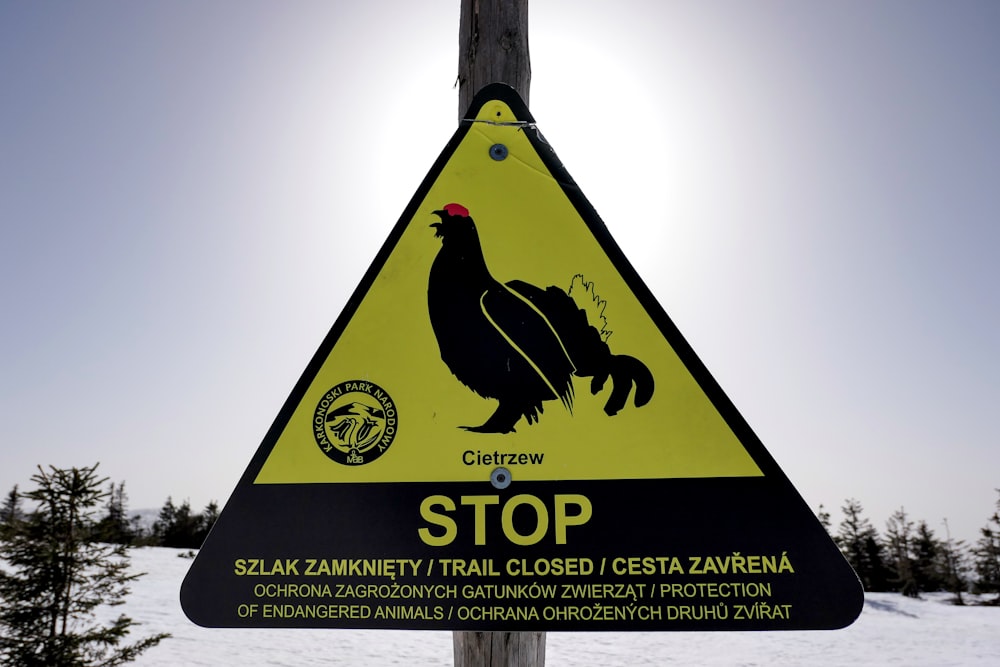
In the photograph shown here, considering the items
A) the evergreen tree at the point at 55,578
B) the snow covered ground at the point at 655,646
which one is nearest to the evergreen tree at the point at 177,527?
the snow covered ground at the point at 655,646

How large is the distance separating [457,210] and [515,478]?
0.72m

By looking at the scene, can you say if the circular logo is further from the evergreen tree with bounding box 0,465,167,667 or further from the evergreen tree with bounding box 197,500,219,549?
the evergreen tree with bounding box 197,500,219,549

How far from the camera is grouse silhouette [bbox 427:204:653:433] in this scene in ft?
4.75

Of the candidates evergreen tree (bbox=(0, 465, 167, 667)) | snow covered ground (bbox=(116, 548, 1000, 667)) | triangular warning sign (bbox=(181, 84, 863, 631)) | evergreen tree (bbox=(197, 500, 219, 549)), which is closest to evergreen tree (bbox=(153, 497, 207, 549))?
evergreen tree (bbox=(197, 500, 219, 549))

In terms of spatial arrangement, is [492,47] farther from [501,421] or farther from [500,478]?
[500,478]

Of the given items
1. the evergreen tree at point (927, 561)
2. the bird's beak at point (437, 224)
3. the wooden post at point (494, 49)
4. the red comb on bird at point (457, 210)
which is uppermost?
the evergreen tree at point (927, 561)

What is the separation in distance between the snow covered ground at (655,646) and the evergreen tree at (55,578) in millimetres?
6617

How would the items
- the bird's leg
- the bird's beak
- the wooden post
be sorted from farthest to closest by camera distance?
the wooden post
the bird's beak
the bird's leg

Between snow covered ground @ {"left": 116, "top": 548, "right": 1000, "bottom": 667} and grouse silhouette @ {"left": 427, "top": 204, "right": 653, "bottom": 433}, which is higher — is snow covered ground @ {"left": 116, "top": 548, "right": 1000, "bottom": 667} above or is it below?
above

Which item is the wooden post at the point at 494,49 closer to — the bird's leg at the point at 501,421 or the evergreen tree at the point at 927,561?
the bird's leg at the point at 501,421

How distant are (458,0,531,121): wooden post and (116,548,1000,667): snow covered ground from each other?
53.7 ft

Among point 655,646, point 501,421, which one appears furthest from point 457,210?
point 655,646

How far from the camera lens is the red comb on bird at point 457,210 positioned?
1621 millimetres

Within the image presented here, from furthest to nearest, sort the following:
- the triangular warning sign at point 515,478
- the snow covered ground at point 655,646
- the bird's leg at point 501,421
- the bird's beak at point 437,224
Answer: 1. the snow covered ground at point 655,646
2. the bird's beak at point 437,224
3. the bird's leg at point 501,421
4. the triangular warning sign at point 515,478
